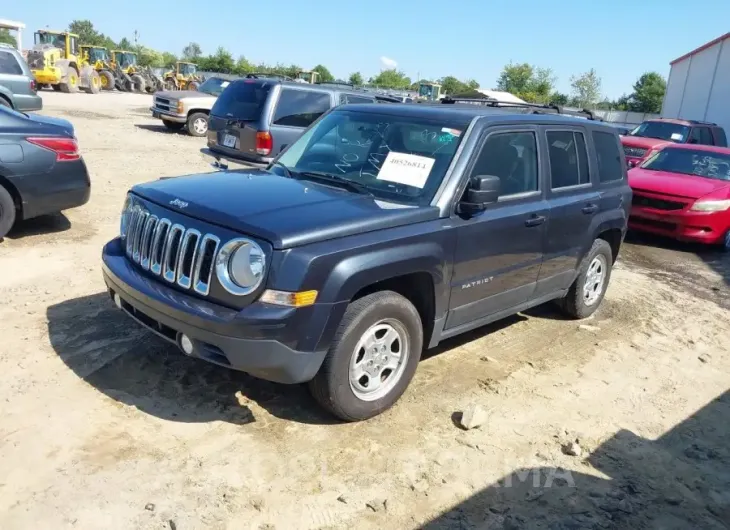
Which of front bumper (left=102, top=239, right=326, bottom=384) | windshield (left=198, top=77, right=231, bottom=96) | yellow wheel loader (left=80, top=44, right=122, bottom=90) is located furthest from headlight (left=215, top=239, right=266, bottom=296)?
yellow wheel loader (left=80, top=44, right=122, bottom=90)

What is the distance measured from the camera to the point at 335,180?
14.5ft

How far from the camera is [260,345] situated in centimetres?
337

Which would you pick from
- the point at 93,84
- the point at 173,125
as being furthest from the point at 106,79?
the point at 173,125

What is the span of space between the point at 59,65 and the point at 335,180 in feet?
108

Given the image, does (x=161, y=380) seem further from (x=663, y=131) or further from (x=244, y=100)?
(x=663, y=131)

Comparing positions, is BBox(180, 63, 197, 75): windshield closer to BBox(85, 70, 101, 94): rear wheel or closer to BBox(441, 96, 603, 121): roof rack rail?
BBox(85, 70, 101, 94): rear wheel

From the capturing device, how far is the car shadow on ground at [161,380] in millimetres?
3988

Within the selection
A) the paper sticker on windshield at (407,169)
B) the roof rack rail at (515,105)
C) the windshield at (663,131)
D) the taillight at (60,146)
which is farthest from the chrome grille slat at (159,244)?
the windshield at (663,131)

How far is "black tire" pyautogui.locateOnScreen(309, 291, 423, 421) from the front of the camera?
3.63 metres

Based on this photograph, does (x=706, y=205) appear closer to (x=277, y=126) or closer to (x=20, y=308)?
(x=277, y=126)

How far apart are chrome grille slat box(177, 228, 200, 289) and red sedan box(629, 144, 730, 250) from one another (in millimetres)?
8059

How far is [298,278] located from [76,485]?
58.9 inches

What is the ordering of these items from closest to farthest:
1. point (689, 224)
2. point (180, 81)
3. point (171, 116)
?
point (689, 224), point (171, 116), point (180, 81)

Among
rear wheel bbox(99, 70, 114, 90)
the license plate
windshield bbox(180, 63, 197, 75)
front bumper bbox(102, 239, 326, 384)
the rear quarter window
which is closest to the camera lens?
front bumper bbox(102, 239, 326, 384)
